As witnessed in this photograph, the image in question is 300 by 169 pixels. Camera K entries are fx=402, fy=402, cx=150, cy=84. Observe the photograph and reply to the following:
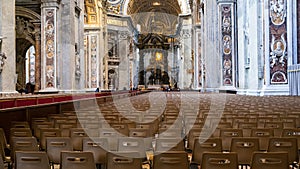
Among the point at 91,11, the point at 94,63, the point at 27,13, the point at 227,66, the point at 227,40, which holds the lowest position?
the point at 227,66

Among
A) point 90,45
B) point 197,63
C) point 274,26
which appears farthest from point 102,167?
point 197,63

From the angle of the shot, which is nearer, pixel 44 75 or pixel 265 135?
pixel 265 135

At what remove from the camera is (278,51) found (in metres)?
15.8

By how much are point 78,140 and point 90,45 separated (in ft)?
97.8

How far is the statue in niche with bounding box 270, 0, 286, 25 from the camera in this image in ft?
51.4

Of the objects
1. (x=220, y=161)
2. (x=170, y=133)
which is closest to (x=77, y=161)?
(x=220, y=161)

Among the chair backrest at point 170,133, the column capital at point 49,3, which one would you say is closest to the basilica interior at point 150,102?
the chair backrest at point 170,133

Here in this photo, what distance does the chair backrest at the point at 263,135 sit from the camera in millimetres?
4816

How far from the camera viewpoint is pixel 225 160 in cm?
350

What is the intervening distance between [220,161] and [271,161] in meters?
0.44

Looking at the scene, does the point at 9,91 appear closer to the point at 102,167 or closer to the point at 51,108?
the point at 51,108

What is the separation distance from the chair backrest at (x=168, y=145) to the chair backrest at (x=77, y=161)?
Answer: 0.96 m

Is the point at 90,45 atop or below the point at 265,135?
atop

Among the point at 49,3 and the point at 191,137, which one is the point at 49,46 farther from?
the point at 191,137
